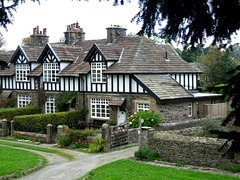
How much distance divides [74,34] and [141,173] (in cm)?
2370

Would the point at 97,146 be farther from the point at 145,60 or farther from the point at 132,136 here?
the point at 145,60

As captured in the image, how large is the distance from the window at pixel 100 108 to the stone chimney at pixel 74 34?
31.0 feet

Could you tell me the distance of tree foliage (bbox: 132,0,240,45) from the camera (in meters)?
4.10

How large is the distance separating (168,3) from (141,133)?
Result: 11588mm

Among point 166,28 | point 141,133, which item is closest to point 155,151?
point 141,133

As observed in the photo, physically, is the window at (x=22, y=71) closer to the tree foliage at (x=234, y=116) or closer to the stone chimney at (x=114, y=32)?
the stone chimney at (x=114, y=32)

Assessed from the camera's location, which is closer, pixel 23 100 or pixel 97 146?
pixel 97 146

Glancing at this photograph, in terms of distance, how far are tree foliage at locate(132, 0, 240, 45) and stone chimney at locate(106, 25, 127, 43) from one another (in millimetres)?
24709

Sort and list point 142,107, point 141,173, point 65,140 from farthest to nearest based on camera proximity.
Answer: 1. point 142,107
2. point 65,140
3. point 141,173

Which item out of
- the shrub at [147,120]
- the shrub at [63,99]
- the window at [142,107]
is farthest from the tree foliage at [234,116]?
the shrub at [63,99]

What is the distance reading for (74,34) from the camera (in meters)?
33.6

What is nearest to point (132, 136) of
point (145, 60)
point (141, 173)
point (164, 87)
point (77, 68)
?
point (164, 87)

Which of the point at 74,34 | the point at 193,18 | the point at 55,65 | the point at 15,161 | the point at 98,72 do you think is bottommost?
the point at 15,161

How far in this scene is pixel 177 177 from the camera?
1152 cm
